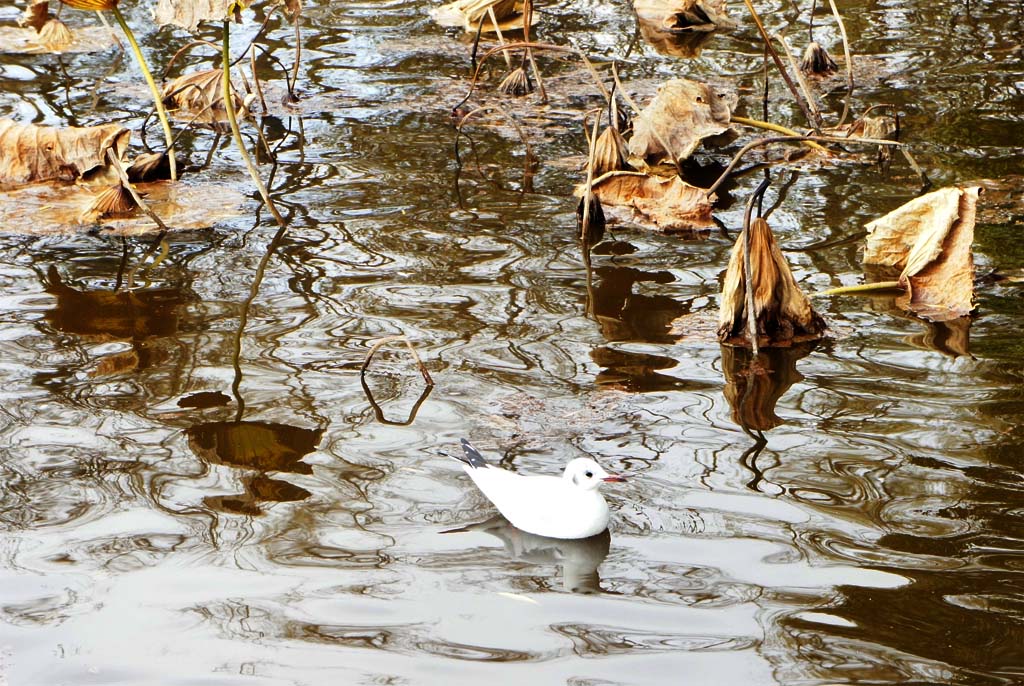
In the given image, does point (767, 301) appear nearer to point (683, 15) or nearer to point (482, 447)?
point (482, 447)

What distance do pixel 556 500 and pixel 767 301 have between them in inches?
64.1

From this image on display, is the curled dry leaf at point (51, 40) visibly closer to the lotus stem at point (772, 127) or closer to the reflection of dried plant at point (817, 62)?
the lotus stem at point (772, 127)

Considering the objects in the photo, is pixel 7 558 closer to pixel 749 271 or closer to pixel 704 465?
pixel 704 465

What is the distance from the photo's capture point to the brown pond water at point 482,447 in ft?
10.3

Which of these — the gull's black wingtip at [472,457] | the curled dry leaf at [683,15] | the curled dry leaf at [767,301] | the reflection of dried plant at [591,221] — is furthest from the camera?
the curled dry leaf at [683,15]

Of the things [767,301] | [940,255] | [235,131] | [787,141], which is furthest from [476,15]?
[767,301]

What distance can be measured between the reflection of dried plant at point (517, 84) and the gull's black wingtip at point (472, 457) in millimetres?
4674

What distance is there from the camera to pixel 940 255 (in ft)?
16.4

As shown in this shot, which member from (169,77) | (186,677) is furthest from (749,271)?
(169,77)

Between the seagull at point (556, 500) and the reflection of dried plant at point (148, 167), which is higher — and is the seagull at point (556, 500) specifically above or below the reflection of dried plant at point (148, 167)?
below

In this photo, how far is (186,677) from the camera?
3.03 meters

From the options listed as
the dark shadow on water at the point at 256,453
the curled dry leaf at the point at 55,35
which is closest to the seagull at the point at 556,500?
the dark shadow on water at the point at 256,453

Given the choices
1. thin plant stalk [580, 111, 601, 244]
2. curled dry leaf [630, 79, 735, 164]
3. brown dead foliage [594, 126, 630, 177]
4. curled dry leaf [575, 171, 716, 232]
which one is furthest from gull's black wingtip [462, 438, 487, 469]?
curled dry leaf [630, 79, 735, 164]

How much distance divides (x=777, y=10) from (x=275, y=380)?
680 centimetres
